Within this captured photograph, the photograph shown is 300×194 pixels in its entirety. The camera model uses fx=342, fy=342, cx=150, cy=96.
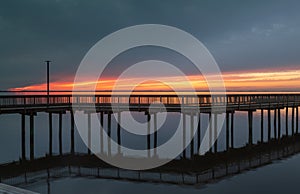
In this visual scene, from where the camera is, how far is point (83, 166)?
20344mm

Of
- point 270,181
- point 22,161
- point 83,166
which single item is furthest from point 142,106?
point 270,181

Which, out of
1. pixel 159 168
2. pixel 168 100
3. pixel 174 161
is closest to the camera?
pixel 159 168

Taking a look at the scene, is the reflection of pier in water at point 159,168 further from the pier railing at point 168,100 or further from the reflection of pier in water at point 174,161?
the pier railing at point 168,100

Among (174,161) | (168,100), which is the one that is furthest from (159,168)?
(168,100)

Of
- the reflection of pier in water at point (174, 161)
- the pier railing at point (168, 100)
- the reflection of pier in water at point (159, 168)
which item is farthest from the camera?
the pier railing at point (168, 100)

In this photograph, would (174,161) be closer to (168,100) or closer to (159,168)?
(159,168)

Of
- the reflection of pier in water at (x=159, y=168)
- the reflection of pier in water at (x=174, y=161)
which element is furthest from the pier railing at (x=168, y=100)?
the reflection of pier in water at (x=159, y=168)

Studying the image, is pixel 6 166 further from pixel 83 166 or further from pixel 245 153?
pixel 245 153

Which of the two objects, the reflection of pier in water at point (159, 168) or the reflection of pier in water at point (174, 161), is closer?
the reflection of pier in water at point (159, 168)

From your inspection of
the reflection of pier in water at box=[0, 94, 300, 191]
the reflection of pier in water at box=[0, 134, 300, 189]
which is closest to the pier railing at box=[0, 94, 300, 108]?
the reflection of pier in water at box=[0, 94, 300, 191]

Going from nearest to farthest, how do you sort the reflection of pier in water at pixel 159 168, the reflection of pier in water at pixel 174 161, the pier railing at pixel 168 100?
the reflection of pier in water at pixel 159 168, the reflection of pier in water at pixel 174 161, the pier railing at pixel 168 100

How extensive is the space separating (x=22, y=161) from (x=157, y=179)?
→ 11.8m

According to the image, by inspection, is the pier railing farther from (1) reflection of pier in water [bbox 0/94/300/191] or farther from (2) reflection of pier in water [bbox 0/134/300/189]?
(2) reflection of pier in water [bbox 0/134/300/189]

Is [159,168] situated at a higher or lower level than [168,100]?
lower
